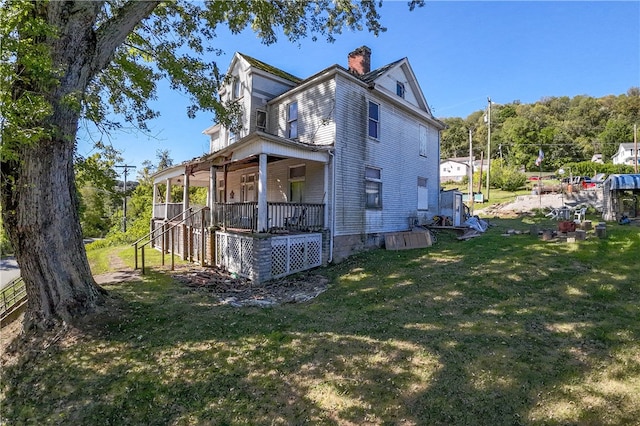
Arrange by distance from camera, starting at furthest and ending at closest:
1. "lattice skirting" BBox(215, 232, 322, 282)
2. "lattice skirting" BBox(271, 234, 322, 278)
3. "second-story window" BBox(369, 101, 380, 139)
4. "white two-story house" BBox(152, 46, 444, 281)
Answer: "second-story window" BBox(369, 101, 380, 139), "white two-story house" BBox(152, 46, 444, 281), "lattice skirting" BBox(271, 234, 322, 278), "lattice skirting" BBox(215, 232, 322, 282)

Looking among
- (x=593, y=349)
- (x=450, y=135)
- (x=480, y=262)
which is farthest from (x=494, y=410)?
(x=450, y=135)

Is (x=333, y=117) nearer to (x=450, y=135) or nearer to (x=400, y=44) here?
(x=400, y=44)

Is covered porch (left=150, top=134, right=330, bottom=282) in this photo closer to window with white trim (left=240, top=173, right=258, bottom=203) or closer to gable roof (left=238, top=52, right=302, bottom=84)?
window with white trim (left=240, top=173, right=258, bottom=203)

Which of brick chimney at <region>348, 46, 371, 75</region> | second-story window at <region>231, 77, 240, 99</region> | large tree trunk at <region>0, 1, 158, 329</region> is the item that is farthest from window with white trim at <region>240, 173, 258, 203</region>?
large tree trunk at <region>0, 1, 158, 329</region>

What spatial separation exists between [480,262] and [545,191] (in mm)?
25720

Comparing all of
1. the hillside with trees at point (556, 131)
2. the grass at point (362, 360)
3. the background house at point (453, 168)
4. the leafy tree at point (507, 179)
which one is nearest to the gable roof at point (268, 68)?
the grass at point (362, 360)

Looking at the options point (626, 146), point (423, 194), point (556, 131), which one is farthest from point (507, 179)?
point (626, 146)

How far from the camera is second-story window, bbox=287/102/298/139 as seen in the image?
42.4 ft

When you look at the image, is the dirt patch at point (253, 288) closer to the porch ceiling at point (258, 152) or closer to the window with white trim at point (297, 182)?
the porch ceiling at point (258, 152)

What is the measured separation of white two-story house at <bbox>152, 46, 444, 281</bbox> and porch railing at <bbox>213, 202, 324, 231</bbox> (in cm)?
4

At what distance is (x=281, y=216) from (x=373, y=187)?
4.42 m

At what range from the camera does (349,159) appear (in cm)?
1178

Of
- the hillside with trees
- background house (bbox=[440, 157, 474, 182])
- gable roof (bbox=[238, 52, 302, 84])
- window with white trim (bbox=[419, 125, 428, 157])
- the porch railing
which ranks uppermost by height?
the hillside with trees

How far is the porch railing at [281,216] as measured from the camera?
33.8 ft
